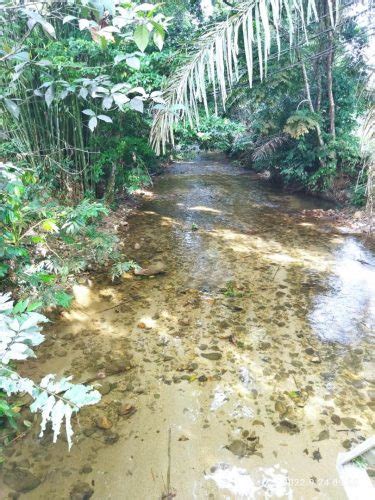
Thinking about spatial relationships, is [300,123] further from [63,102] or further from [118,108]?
[118,108]

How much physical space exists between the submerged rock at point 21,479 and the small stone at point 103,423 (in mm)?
413

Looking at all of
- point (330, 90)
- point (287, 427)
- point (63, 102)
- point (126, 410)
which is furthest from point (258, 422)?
point (330, 90)

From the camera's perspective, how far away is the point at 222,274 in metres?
4.03

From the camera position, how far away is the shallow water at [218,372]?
1.79 m

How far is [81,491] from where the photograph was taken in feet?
5.57

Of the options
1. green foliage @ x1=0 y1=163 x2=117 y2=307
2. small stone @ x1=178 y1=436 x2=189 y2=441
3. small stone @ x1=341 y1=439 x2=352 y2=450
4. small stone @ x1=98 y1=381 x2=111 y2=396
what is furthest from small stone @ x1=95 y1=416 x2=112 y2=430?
small stone @ x1=341 y1=439 x2=352 y2=450

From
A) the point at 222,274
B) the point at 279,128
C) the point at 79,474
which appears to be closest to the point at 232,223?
the point at 222,274

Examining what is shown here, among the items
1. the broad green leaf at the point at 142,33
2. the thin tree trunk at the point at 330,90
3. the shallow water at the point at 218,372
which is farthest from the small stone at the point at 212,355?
the thin tree trunk at the point at 330,90

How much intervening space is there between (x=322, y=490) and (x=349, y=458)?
1.95 feet

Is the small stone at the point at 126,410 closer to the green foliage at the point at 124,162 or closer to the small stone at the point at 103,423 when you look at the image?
the small stone at the point at 103,423

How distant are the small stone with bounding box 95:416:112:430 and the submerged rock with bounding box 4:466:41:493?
1.35ft

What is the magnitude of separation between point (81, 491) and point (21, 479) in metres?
0.33

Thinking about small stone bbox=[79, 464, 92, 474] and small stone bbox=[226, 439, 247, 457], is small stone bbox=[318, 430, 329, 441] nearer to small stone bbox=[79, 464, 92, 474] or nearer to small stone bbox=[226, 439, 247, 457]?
small stone bbox=[226, 439, 247, 457]

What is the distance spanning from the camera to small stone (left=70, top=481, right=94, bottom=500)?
1669 millimetres
